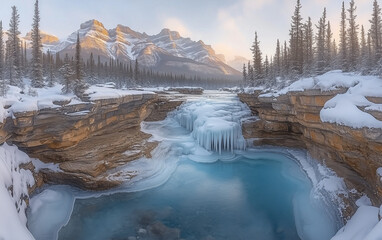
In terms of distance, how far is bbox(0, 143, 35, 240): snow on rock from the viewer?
6.18 m

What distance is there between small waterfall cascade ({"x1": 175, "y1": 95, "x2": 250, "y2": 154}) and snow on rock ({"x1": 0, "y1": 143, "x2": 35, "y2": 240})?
13.4m

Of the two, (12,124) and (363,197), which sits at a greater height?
(12,124)

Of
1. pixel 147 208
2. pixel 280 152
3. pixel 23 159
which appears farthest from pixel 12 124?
pixel 280 152

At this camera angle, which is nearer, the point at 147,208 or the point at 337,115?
the point at 337,115

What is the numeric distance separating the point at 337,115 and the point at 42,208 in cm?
1363

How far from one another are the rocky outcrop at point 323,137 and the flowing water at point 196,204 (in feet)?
5.19

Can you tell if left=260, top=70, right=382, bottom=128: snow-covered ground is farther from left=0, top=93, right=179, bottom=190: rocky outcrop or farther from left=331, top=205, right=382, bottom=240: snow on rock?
left=0, top=93, right=179, bottom=190: rocky outcrop

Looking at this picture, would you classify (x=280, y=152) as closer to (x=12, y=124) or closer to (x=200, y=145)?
(x=200, y=145)

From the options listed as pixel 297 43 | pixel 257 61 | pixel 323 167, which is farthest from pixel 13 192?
pixel 257 61

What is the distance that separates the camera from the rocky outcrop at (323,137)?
7.93 meters

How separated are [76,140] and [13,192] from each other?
4.37 m

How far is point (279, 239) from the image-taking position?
9.01 meters

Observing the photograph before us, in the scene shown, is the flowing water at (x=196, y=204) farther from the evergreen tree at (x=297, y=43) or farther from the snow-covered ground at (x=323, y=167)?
the evergreen tree at (x=297, y=43)

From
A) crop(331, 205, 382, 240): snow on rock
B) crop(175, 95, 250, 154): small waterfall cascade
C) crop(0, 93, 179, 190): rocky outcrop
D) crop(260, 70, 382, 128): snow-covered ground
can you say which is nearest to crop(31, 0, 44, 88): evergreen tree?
crop(0, 93, 179, 190): rocky outcrop
